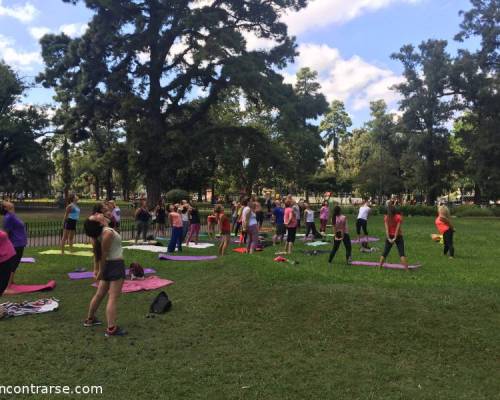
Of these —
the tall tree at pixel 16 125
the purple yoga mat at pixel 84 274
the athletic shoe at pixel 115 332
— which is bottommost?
the athletic shoe at pixel 115 332

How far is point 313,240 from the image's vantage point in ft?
60.7

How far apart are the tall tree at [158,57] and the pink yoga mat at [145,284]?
64.1ft

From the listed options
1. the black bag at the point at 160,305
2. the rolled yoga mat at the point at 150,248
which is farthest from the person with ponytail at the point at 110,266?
the rolled yoga mat at the point at 150,248

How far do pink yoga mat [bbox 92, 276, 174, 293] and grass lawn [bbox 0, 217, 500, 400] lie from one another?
33cm

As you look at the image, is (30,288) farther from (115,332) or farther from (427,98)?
(427,98)

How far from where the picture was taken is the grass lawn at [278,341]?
4.92m

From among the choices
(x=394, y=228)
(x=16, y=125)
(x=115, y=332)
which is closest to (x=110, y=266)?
(x=115, y=332)

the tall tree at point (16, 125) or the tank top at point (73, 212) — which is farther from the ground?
the tall tree at point (16, 125)

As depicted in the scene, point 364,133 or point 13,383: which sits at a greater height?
point 364,133

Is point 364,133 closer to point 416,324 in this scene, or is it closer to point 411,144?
point 411,144

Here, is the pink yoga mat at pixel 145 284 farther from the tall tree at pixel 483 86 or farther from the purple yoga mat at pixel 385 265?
the tall tree at pixel 483 86

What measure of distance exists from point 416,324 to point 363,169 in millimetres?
54652

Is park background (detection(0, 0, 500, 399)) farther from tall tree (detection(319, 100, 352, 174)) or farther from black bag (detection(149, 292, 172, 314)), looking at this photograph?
tall tree (detection(319, 100, 352, 174))

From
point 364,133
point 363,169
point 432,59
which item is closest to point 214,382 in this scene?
point 432,59
